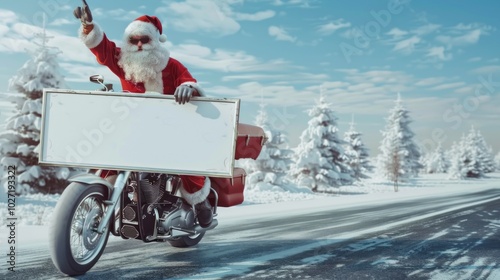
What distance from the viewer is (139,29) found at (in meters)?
4.43

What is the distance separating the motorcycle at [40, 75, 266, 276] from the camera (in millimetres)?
3287

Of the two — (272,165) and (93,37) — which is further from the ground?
(93,37)

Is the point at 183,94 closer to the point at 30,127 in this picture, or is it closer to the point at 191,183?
the point at 191,183

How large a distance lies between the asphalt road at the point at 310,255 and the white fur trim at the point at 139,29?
94.1 inches

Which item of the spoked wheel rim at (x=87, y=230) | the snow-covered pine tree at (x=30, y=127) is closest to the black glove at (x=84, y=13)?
the spoked wheel rim at (x=87, y=230)

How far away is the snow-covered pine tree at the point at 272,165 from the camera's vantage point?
24062mm

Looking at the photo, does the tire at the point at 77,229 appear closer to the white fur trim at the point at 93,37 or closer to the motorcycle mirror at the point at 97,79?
the motorcycle mirror at the point at 97,79

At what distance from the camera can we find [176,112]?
371cm

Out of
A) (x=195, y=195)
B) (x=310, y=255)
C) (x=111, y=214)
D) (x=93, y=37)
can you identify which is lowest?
(x=310, y=255)

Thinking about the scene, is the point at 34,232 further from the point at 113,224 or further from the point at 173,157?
the point at 173,157

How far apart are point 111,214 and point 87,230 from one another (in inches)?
9.3

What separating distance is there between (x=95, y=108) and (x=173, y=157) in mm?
870

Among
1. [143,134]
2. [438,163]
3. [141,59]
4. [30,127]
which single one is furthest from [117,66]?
[438,163]

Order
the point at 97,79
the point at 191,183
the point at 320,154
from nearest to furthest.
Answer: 1. the point at 97,79
2. the point at 191,183
3. the point at 320,154
